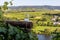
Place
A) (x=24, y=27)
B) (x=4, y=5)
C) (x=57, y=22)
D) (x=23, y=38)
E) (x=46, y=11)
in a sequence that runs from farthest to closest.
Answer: (x=46, y=11)
(x=57, y=22)
(x=4, y=5)
(x=24, y=27)
(x=23, y=38)

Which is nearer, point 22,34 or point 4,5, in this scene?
point 22,34

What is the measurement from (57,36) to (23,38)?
155mm

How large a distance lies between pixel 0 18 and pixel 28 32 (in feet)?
0.76

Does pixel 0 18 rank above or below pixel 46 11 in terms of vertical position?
above

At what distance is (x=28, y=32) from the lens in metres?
0.97

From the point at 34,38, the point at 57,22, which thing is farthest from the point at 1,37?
the point at 57,22

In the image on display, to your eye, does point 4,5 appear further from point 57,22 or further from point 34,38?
point 57,22

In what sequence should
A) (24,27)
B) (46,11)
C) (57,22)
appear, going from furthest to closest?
(46,11), (57,22), (24,27)

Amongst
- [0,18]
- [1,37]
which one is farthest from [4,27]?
[0,18]

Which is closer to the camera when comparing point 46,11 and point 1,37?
point 1,37

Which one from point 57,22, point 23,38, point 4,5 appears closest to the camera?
point 23,38

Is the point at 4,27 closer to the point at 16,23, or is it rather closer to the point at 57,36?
the point at 16,23

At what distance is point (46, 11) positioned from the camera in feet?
69.2

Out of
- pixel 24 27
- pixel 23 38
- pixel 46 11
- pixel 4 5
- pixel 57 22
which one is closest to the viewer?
pixel 23 38
